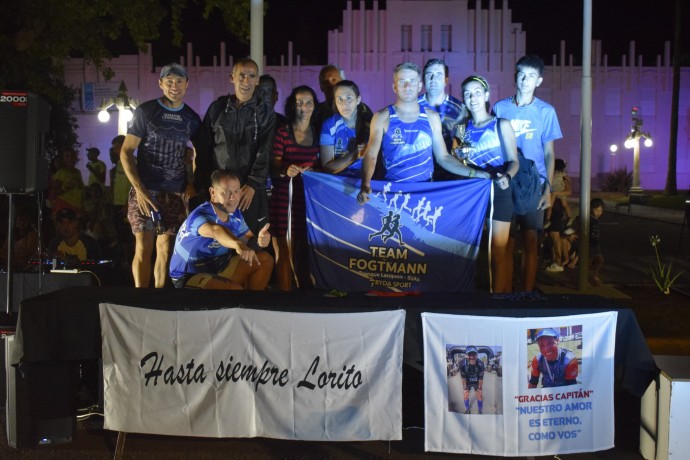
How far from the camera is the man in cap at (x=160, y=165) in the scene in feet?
24.5

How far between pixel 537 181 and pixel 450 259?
1.09 m

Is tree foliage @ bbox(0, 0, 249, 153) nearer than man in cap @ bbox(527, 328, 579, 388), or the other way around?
man in cap @ bbox(527, 328, 579, 388)

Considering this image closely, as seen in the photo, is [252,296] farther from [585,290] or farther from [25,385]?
[585,290]

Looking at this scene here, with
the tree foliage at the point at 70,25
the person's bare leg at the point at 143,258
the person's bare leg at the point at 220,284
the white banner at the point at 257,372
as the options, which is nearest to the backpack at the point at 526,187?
the person's bare leg at the point at 220,284

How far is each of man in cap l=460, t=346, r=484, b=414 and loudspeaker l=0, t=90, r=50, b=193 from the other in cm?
396

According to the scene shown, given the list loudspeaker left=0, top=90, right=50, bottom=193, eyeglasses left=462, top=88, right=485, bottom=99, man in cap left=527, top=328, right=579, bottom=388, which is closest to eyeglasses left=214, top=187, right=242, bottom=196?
loudspeaker left=0, top=90, right=50, bottom=193

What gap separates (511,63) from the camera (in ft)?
136

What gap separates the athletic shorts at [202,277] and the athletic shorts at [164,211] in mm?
1021

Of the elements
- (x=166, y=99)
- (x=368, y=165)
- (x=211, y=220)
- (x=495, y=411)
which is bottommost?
(x=495, y=411)

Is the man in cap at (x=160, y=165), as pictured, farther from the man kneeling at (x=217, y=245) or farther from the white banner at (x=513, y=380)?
the white banner at (x=513, y=380)

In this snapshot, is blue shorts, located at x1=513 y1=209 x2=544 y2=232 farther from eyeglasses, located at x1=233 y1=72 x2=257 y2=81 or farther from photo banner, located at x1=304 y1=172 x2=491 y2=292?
eyeglasses, located at x1=233 y1=72 x2=257 y2=81

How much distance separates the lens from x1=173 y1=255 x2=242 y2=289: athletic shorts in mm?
6574

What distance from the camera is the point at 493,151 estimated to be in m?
7.39

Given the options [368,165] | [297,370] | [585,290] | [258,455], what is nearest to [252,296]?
[297,370]
